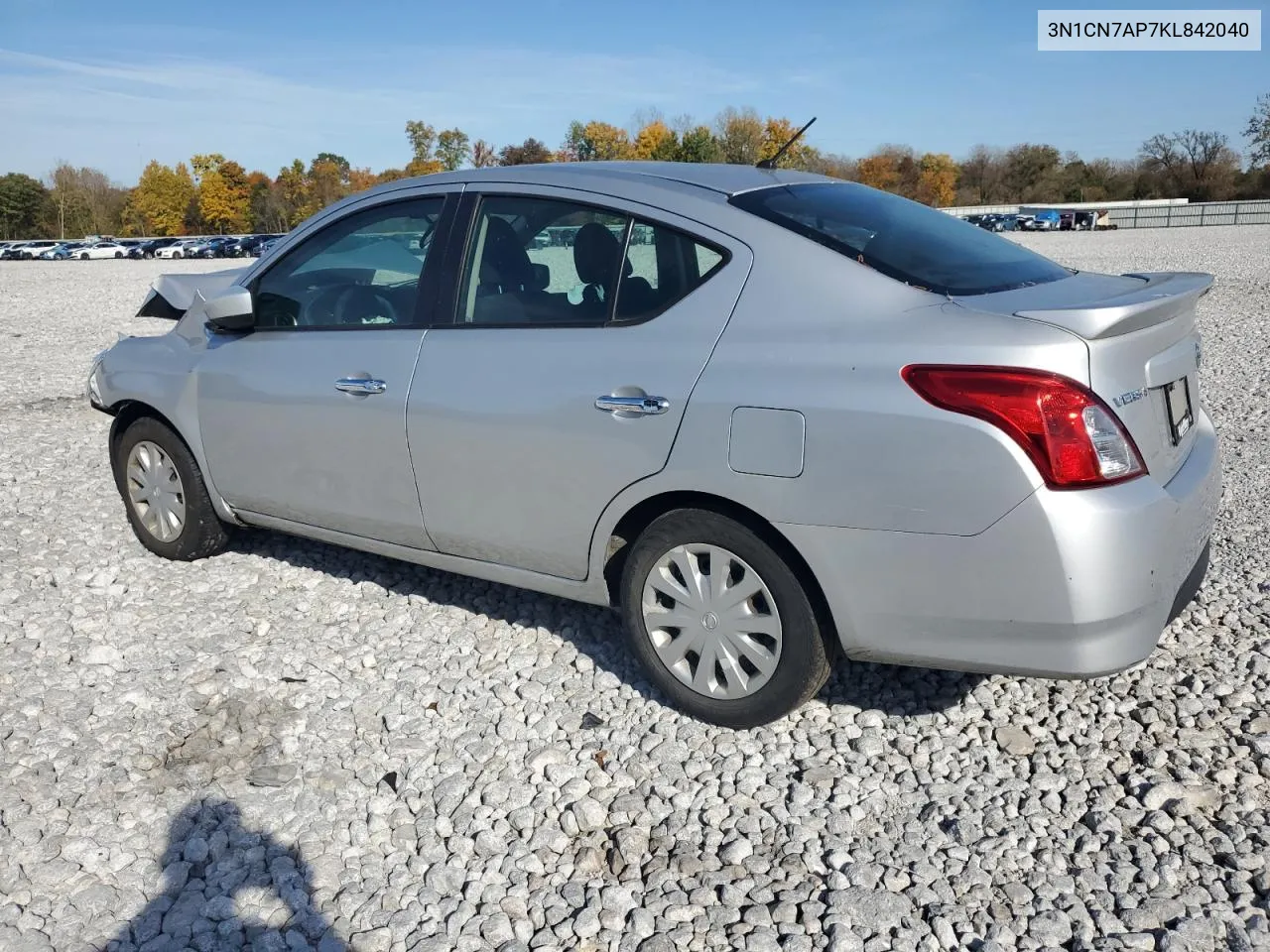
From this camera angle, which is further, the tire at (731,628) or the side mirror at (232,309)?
the side mirror at (232,309)

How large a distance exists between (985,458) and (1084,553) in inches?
13.8

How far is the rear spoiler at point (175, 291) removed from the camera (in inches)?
311

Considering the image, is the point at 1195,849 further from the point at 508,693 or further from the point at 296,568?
the point at 296,568

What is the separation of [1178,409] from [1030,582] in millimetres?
918

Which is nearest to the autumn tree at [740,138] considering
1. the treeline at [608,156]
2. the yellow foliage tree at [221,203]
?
the treeline at [608,156]

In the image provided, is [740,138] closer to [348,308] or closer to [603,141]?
[603,141]

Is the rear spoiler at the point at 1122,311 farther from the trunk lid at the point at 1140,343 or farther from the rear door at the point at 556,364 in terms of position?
the rear door at the point at 556,364

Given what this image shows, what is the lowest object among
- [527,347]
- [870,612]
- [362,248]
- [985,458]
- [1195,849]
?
[1195,849]

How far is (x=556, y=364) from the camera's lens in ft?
11.8

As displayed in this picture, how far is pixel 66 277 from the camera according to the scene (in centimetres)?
3706

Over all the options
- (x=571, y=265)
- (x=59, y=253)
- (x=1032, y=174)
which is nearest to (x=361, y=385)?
(x=571, y=265)

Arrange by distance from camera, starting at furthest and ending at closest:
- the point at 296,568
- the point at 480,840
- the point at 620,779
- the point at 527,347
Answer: the point at 296,568, the point at 527,347, the point at 620,779, the point at 480,840

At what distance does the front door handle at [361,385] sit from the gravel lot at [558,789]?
1.05 meters

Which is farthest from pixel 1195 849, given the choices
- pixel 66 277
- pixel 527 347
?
pixel 66 277
